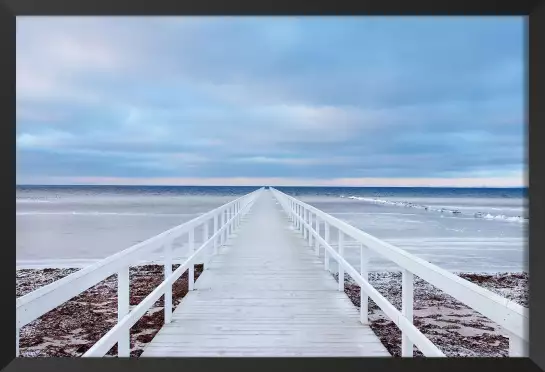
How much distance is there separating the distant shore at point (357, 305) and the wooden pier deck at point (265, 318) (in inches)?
35.3

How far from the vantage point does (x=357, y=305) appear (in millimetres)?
6246

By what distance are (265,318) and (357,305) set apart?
2.88 metres

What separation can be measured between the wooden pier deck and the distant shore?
2.94 ft

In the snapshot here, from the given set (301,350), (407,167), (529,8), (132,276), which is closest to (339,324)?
(301,350)

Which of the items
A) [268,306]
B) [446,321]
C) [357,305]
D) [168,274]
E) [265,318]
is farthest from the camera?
[357,305]

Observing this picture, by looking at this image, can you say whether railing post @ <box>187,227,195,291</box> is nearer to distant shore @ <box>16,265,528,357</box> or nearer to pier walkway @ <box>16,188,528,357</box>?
pier walkway @ <box>16,188,528,357</box>

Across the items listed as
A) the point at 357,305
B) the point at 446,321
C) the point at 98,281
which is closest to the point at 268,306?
the point at 98,281

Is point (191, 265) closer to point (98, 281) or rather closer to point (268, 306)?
point (268, 306)

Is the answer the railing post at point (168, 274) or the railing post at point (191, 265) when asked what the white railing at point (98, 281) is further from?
the railing post at point (191, 265)

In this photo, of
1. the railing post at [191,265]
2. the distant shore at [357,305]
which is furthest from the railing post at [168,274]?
the distant shore at [357,305]

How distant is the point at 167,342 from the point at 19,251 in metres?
13.1

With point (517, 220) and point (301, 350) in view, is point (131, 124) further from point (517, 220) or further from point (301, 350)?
point (301, 350)

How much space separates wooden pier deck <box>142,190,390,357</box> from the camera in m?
3.04

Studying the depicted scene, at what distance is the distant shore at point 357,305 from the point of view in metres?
4.88
